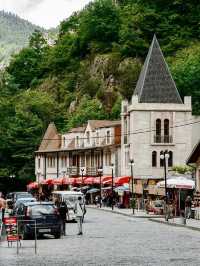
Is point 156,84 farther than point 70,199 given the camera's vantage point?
Yes

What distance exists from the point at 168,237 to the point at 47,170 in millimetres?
77081

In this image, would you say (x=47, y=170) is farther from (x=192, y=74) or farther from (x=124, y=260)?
(x=124, y=260)

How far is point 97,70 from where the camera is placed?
12469cm

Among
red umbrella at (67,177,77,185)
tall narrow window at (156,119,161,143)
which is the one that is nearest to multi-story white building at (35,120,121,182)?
red umbrella at (67,177,77,185)

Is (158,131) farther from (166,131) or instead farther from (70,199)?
(70,199)

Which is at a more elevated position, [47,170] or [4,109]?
[4,109]

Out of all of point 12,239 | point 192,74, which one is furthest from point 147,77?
point 12,239

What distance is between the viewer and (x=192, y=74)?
10138 centimetres

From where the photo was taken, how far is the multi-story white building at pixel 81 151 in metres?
88.4

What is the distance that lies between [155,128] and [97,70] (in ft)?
150

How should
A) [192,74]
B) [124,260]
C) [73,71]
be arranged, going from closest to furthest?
[124,260] → [192,74] → [73,71]

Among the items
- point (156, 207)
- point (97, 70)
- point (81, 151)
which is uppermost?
point (97, 70)

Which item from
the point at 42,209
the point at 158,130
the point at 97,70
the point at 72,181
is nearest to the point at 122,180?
the point at 158,130

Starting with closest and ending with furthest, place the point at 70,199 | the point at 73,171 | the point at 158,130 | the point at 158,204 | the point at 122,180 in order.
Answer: the point at 70,199, the point at 158,204, the point at 122,180, the point at 158,130, the point at 73,171
